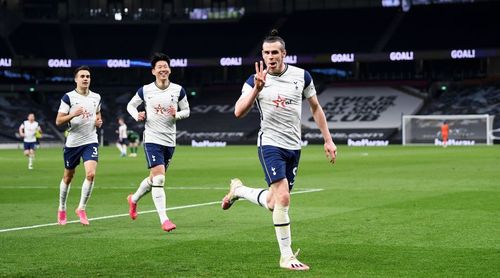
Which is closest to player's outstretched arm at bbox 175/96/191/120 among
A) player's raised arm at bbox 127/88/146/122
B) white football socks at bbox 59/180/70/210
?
player's raised arm at bbox 127/88/146/122

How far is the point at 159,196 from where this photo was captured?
14047 mm

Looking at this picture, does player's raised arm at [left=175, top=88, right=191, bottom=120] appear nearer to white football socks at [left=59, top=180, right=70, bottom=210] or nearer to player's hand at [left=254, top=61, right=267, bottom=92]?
white football socks at [left=59, top=180, right=70, bottom=210]

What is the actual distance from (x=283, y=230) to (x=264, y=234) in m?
3.08

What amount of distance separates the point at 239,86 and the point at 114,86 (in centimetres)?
1278

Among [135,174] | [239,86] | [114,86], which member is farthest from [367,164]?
[114,86]

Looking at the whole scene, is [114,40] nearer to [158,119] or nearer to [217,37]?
[217,37]

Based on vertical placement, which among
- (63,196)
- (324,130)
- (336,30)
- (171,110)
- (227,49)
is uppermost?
(336,30)

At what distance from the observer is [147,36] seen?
3433 inches

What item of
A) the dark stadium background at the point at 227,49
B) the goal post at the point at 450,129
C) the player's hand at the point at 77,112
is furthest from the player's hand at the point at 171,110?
the dark stadium background at the point at 227,49

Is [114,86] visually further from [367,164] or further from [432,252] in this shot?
[432,252]

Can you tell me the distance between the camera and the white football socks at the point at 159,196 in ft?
45.1

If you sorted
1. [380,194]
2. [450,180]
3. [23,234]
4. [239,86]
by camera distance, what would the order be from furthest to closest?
[239,86]
[450,180]
[380,194]
[23,234]

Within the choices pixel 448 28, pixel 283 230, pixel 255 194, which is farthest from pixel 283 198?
pixel 448 28

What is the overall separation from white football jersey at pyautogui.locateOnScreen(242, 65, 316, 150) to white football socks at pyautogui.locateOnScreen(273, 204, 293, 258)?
2.60ft
